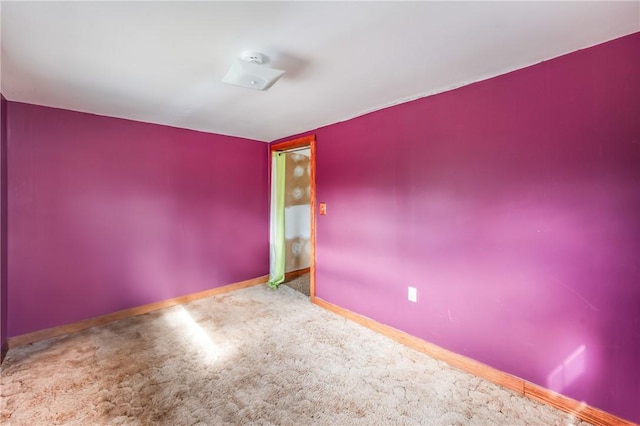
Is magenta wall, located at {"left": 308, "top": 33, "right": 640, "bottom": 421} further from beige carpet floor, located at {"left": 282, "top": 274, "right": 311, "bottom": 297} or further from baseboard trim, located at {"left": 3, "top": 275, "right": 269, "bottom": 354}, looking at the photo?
baseboard trim, located at {"left": 3, "top": 275, "right": 269, "bottom": 354}

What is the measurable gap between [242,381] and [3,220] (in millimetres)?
2419

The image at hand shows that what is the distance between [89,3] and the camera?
1.16 meters

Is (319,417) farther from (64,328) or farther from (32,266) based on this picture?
(32,266)

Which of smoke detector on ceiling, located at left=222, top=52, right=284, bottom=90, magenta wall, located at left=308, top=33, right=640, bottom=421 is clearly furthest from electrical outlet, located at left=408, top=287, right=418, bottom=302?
smoke detector on ceiling, located at left=222, top=52, right=284, bottom=90

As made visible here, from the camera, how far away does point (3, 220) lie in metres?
2.22

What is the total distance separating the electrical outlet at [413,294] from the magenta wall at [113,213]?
245cm

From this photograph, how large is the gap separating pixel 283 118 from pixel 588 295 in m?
2.81

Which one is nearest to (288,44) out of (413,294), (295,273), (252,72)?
(252,72)

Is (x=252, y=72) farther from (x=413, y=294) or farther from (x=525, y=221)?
(x=413, y=294)

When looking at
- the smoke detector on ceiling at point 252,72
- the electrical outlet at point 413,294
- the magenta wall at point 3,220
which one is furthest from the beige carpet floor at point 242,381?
the smoke detector on ceiling at point 252,72

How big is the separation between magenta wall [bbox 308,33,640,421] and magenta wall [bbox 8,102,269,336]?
2.11m

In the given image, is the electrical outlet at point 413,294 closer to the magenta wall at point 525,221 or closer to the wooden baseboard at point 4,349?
the magenta wall at point 525,221

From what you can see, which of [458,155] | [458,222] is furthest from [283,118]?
[458,222]

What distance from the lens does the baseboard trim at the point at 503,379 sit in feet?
5.01
